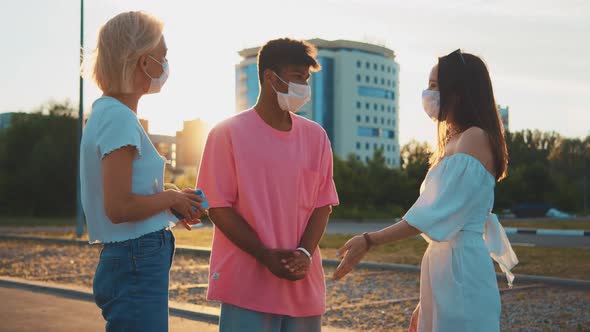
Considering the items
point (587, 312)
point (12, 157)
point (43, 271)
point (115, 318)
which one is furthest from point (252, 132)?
point (12, 157)

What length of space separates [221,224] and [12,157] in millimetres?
60400

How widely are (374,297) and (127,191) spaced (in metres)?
7.83

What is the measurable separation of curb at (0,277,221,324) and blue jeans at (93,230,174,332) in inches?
227

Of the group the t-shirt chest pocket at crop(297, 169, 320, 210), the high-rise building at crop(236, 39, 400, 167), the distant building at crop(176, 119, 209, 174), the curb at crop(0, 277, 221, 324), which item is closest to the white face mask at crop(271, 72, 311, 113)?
the t-shirt chest pocket at crop(297, 169, 320, 210)

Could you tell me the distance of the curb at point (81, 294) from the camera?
8812mm

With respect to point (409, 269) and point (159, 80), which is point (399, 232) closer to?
point (159, 80)

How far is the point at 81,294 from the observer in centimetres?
1073

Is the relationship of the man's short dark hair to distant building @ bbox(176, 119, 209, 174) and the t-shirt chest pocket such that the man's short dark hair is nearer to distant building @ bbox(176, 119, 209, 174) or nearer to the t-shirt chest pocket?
the t-shirt chest pocket

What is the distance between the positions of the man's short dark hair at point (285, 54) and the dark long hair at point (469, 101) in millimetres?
603

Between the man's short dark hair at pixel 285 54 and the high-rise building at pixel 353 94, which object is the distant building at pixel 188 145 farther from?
the man's short dark hair at pixel 285 54

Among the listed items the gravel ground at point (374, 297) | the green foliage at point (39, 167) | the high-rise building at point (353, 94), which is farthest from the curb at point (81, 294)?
the high-rise building at point (353, 94)

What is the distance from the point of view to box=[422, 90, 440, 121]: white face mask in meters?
3.56

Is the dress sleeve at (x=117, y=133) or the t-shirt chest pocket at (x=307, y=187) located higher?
the dress sleeve at (x=117, y=133)

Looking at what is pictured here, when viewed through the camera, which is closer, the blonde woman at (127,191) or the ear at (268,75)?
the blonde woman at (127,191)
